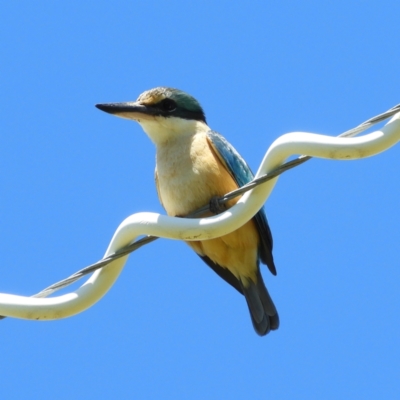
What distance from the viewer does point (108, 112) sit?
6.54 metres

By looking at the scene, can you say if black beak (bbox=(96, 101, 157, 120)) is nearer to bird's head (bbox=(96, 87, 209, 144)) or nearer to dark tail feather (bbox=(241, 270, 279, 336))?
bird's head (bbox=(96, 87, 209, 144))

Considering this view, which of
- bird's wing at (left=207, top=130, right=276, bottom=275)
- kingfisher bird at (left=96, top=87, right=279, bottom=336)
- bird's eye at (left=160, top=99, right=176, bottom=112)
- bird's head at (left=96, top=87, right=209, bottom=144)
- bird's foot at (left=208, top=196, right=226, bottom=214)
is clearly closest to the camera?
bird's foot at (left=208, top=196, right=226, bottom=214)

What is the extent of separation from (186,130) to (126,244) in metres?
2.26

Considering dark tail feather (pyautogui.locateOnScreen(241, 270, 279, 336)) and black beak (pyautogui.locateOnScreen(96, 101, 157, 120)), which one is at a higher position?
black beak (pyautogui.locateOnScreen(96, 101, 157, 120))

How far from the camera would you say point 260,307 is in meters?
6.83

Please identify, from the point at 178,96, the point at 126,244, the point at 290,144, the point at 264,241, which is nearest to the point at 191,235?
the point at 126,244

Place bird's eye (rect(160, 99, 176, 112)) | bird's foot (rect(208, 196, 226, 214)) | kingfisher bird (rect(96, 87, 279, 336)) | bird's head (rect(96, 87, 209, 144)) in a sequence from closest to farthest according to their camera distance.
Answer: bird's foot (rect(208, 196, 226, 214))
kingfisher bird (rect(96, 87, 279, 336))
bird's head (rect(96, 87, 209, 144))
bird's eye (rect(160, 99, 176, 112))

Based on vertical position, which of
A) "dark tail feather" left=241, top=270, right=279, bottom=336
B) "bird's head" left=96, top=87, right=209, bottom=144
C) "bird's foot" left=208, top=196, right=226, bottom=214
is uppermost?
"bird's head" left=96, top=87, right=209, bottom=144

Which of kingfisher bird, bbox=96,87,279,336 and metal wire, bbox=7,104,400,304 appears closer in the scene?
metal wire, bbox=7,104,400,304

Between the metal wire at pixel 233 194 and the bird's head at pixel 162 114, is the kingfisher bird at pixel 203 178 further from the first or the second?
the metal wire at pixel 233 194

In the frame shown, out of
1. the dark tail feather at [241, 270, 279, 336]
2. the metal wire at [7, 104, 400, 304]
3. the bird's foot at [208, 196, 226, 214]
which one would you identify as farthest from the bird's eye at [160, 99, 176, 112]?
the metal wire at [7, 104, 400, 304]

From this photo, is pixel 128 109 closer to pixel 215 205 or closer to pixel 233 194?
pixel 215 205

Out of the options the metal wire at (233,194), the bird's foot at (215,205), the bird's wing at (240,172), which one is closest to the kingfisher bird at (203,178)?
the bird's wing at (240,172)

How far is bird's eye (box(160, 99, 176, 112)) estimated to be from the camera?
22.7 ft
